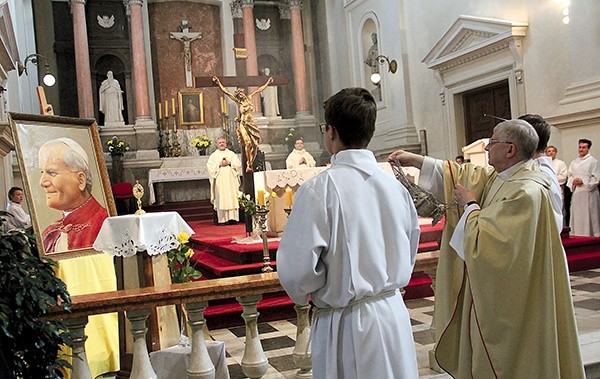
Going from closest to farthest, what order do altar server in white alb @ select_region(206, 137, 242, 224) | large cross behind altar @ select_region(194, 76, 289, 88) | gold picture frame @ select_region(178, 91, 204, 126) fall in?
1. large cross behind altar @ select_region(194, 76, 289, 88)
2. altar server in white alb @ select_region(206, 137, 242, 224)
3. gold picture frame @ select_region(178, 91, 204, 126)

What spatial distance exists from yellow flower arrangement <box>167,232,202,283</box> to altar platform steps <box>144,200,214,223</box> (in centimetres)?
1027

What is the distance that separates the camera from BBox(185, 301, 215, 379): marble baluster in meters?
3.06

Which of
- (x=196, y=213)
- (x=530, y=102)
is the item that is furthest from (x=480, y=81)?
(x=196, y=213)

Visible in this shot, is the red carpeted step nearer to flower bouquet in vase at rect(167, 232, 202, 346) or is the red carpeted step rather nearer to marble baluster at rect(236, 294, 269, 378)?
flower bouquet in vase at rect(167, 232, 202, 346)

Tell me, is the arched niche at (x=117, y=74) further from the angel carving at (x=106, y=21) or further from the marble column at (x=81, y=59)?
the marble column at (x=81, y=59)

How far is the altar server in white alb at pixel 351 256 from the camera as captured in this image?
83.6 inches

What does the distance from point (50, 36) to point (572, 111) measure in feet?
43.5

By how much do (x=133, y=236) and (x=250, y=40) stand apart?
14.1m

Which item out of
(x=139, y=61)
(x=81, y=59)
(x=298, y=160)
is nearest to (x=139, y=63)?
(x=139, y=61)

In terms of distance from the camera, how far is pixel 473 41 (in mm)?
12039

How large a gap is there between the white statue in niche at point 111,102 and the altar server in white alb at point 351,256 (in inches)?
588

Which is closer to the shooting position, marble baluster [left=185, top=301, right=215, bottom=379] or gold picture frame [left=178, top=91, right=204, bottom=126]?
marble baluster [left=185, top=301, right=215, bottom=379]

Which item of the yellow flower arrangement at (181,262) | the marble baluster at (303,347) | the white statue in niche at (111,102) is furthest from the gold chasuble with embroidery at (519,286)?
the white statue in niche at (111,102)

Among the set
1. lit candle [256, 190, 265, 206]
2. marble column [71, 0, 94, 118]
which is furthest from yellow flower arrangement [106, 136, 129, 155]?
lit candle [256, 190, 265, 206]
